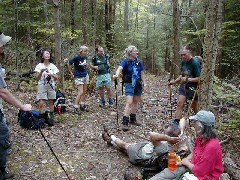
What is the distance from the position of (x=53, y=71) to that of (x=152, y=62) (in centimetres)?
2784

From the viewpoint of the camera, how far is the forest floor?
6.20 meters

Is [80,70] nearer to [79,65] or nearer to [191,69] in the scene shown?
[79,65]

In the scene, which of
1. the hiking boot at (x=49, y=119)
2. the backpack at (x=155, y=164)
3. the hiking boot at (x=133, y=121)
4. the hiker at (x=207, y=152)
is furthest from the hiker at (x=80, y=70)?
the hiker at (x=207, y=152)

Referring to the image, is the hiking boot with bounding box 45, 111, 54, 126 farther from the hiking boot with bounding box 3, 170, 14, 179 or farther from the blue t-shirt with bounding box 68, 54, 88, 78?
the hiking boot with bounding box 3, 170, 14, 179

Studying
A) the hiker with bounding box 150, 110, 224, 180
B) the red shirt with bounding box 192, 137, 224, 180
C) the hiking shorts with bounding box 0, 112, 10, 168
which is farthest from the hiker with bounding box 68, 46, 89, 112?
the red shirt with bounding box 192, 137, 224, 180

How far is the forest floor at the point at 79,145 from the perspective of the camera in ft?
20.3

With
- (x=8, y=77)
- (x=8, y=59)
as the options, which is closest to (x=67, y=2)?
(x=8, y=59)

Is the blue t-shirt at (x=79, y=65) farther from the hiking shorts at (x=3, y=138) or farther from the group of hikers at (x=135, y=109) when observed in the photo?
the hiking shorts at (x=3, y=138)

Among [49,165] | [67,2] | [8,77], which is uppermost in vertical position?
[67,2]

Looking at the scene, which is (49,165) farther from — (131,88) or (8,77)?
(8,77)

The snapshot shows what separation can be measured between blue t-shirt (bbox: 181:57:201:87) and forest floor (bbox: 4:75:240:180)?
1.51 meters

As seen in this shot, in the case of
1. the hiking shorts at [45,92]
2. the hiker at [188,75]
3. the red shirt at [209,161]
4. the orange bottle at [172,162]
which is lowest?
the orange bottle at [172,162]

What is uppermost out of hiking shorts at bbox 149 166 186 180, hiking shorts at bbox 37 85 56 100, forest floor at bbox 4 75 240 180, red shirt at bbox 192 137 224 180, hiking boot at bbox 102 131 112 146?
hiking shorts at bbox 37 85 56 100

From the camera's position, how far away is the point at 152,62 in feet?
117
